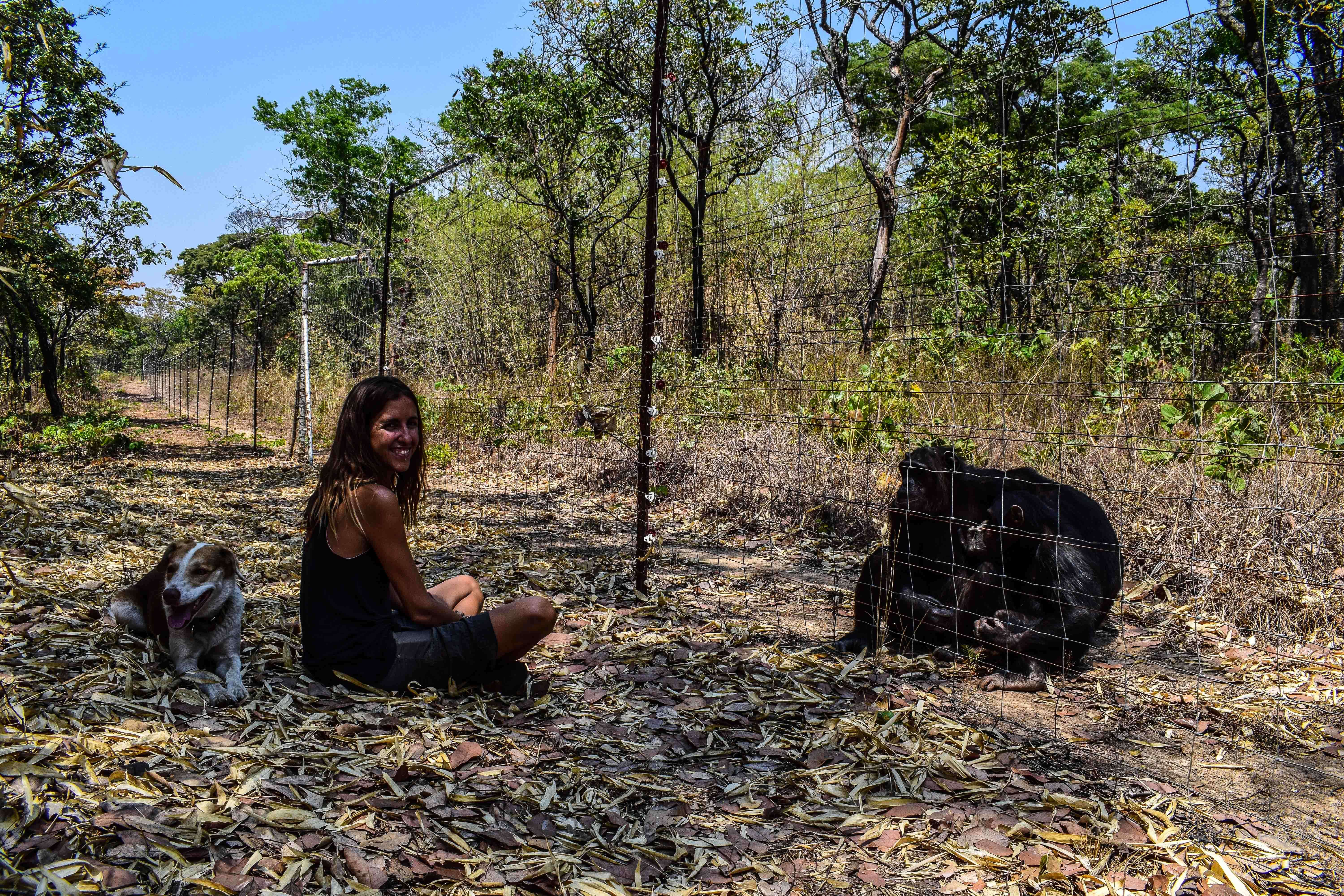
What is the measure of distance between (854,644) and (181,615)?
111 inches

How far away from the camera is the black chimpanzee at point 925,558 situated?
372 centimetres

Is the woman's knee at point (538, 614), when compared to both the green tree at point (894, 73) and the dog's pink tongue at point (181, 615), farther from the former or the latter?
the green tree at point (894, 73)

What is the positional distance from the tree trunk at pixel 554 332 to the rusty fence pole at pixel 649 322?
3.78 m

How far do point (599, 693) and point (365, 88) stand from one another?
3202cm

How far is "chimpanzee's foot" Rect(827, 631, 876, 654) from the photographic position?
3.81 m

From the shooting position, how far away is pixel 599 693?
3336mm

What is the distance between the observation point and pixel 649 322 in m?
4.39

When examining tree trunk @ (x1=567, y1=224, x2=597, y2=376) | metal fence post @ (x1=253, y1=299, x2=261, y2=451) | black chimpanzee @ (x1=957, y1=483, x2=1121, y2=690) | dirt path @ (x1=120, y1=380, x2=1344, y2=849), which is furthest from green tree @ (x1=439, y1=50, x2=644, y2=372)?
black chimpanzee @ (x1=957, y1=483, x2=1121, y2=690)

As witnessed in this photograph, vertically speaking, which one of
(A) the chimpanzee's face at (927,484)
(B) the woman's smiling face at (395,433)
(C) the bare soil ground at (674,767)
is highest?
(B) the woman's smiling face at (395,433)

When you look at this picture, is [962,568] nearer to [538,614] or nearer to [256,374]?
[538,614]

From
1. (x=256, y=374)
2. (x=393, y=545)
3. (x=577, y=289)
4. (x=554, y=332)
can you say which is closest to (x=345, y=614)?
(x=393, y=545)

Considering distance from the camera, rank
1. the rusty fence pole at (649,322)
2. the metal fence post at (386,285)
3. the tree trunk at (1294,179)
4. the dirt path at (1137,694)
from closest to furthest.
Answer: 1. the dirt path at (1137,694)
2. the rusty fence pole at (649,322)
3. the metal fence post at (386,285)
4. the tree trunk at (1294,179)

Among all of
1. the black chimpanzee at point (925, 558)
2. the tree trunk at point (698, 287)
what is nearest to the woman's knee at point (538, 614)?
the black chimpanzee at point (925, 558)

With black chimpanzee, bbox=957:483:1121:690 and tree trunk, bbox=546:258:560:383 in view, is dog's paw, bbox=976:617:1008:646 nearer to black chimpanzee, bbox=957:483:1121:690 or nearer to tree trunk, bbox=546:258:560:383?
black chimpanzee, bbox=957:483:1121:690
